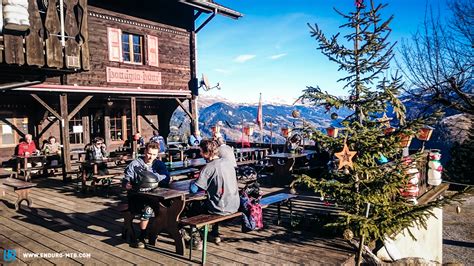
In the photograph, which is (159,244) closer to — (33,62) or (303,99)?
(303,99)

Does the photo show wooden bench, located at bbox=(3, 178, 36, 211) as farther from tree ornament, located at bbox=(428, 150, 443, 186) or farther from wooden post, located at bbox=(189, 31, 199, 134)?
tree ornament, located at bbox=(428, 150, 443, 186)

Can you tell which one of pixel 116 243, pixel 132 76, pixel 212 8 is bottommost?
pixel 116 243

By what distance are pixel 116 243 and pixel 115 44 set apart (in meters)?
10.1

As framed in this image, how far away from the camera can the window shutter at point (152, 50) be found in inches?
556

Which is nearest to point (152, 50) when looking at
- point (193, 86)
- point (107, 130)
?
point (193, 86)

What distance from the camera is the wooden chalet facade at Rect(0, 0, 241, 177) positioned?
11898 millimetres

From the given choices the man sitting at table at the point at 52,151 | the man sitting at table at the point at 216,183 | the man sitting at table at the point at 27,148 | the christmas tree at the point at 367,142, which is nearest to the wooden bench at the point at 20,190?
the man sitting at table at the point at 27,148

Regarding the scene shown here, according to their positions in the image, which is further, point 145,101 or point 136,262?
point 145,101

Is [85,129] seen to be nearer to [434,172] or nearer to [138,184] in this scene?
[138,184]

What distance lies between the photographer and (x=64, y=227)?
5820 mm

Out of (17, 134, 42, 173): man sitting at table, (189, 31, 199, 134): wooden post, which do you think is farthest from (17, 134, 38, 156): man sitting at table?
(189, 31, 199, 134): wooden post

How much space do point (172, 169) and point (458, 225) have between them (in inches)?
474

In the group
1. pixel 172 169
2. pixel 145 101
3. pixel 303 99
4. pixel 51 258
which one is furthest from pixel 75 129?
pixel 303 99

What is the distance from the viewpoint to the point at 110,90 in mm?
12383
